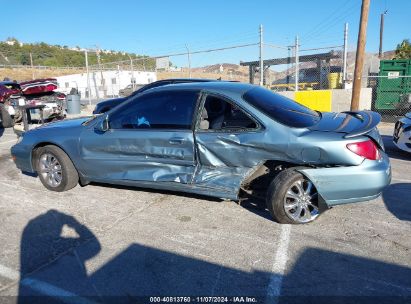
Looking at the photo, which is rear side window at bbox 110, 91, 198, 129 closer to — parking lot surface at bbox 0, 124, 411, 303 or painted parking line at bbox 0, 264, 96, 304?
parking lot surface at bbox 0, 124, 411, 303

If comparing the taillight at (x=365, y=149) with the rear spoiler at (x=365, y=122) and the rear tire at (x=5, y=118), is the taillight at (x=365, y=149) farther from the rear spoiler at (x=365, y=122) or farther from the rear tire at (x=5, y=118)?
the rear tire at (x=5, y=118)

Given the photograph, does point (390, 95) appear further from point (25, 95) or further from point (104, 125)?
point (25, 95)

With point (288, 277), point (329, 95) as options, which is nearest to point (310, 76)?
point (329, 95)

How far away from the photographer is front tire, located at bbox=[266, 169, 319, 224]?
3631 mm

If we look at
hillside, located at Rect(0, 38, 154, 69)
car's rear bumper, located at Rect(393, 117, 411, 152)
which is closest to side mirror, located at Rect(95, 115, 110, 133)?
car's rear bumper, located at Rect(393, 117, 411, 152)

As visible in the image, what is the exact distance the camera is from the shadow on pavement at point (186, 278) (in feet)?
8.73

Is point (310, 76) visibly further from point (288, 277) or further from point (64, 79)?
point (64, 79)

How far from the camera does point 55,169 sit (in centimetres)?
500

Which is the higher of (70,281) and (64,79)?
(64,79)

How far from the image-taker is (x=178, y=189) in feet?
13.7

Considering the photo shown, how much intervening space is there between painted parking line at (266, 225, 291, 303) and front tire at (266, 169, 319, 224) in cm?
16

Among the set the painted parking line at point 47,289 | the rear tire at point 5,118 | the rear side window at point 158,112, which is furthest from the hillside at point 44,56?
the painted parking line at point 47,289

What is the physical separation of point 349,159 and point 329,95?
8.45 metres

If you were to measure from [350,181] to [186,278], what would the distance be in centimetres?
186
